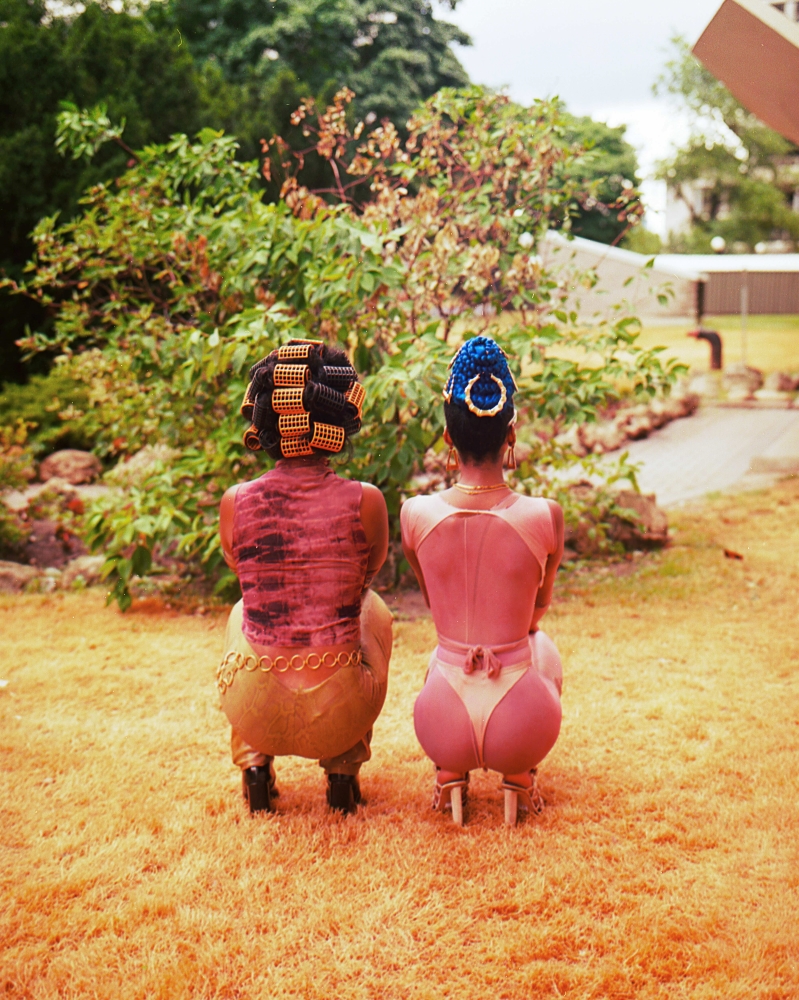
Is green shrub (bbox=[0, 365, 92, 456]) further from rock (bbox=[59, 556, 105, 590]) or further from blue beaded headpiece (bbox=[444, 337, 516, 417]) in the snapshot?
blue beaded headpiece (bbox=[444, 337, 516, 417])

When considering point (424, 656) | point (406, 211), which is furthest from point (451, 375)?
point (406, 211)

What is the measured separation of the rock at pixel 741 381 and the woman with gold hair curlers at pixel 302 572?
527 inches

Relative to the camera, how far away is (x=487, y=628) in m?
3.08

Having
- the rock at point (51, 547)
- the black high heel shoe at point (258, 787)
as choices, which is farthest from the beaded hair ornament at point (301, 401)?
the rock at point (51, 547)

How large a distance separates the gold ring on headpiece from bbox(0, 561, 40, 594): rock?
14.6ft

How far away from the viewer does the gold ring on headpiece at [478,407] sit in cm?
295

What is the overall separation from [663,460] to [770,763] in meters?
7.71

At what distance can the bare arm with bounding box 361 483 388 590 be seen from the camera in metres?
3.19

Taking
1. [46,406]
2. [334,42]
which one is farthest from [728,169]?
[46,406]

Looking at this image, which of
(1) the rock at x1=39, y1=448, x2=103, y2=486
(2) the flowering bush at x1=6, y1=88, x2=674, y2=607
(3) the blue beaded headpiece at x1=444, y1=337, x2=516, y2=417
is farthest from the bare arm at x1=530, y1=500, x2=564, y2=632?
(1) the rock at x1=39, y1=448, x2=103, y2=486

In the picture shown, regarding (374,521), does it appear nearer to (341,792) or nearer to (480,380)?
(480,380)

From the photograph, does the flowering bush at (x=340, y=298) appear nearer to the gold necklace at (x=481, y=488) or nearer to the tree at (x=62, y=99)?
the gold necklace at (x=481, y=488)

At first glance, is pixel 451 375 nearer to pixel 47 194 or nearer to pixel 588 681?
pixel 588 681

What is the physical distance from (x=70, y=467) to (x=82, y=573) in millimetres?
3132
